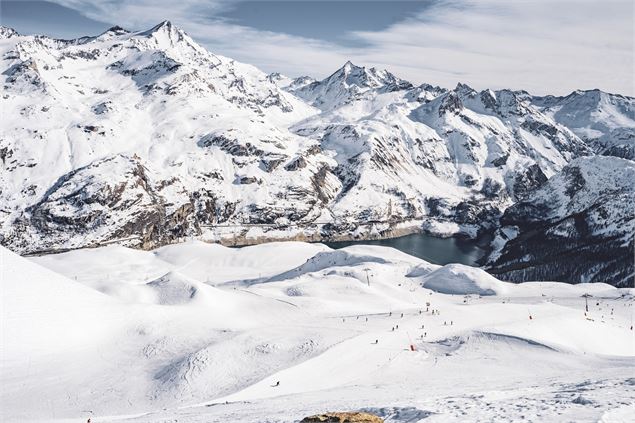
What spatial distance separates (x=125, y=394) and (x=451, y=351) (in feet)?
107

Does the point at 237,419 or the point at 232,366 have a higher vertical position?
the point at 237,419

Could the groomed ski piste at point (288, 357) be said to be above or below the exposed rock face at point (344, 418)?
below

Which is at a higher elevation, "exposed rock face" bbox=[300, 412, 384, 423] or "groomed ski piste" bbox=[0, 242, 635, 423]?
"exposed rock face" bbox=[300, 412, 384, 423]

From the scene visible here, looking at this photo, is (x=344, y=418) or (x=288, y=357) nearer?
(x=344, y=418)

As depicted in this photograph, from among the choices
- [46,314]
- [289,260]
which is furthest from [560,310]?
[289,260]

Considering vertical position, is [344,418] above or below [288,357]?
above

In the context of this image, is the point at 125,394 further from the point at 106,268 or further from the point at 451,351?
the point at 106,268

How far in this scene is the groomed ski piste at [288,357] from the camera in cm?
3071

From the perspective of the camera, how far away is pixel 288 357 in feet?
173

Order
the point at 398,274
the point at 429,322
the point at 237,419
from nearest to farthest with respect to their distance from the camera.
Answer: the point at 237,419
the point at 429,322
the point at 398,274

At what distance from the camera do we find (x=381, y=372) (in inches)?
1980

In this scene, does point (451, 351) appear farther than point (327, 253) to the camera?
No

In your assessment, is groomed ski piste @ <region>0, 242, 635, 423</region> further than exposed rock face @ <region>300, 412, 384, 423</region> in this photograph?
Yes

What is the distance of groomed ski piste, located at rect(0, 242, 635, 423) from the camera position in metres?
30.7
